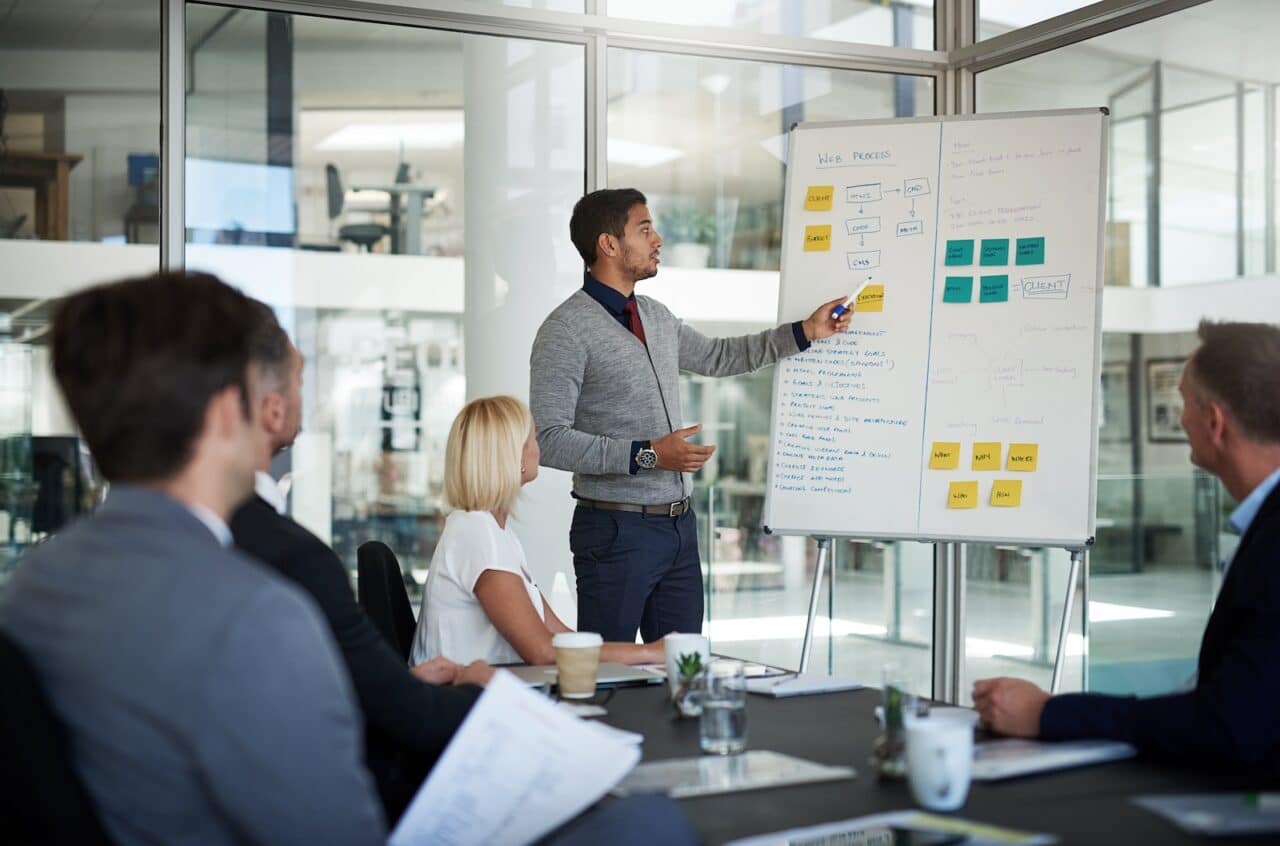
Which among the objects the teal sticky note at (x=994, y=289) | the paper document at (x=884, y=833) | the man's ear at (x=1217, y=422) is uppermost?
the teal sticky note at (x=994, y=289)

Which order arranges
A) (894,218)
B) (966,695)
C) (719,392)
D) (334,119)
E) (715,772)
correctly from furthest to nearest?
(719,392) → (966,695) → (334,119) → (894,218) → (715,772)

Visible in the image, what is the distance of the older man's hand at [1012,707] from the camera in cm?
175

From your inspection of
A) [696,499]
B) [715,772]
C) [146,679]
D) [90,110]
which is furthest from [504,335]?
[146,679]

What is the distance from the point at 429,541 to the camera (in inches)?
179

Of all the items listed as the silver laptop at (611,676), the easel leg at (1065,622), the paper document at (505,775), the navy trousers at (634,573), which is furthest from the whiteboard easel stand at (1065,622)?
the paper document at (505,775)

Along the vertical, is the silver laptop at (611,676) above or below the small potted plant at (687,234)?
below

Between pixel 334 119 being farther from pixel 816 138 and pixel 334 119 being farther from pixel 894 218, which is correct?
pixel 894 218

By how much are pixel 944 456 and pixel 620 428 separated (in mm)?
911

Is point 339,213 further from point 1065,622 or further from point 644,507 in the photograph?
point 1065,622

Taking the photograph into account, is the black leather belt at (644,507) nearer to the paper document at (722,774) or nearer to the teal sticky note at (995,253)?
the teal sticky note at (995,253)

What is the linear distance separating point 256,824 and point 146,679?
0.15m

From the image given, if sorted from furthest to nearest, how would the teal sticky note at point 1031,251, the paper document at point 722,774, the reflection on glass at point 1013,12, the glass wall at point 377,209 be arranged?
the reflection on glass at point 1013,12 → the glass wall at point 377,209 → the teal sticky note at point 1031,251 → the paper document at point 722,774

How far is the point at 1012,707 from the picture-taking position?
1.77 meters

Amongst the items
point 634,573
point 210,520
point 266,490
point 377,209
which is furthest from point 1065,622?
point 210,520
